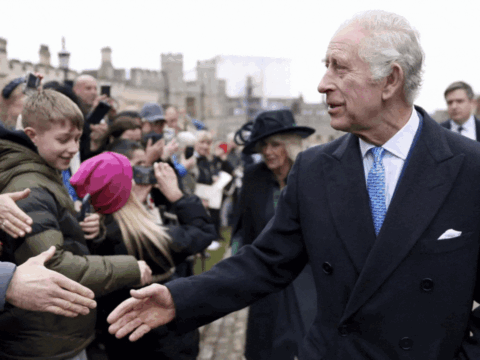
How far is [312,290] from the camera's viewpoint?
388cm

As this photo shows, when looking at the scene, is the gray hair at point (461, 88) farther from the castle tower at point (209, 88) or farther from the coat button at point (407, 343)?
the castle tower at point (209, 88)

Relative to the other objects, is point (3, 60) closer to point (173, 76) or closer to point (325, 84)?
point (325, 84)

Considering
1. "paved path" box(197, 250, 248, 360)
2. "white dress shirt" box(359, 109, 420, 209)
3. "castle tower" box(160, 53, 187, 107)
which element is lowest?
"paved path" box(197, 250, 248, 360)

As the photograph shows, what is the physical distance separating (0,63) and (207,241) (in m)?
16.7

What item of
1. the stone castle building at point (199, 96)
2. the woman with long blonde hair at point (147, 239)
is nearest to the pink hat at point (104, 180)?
the woman with long blonde hair at point (147, 239)

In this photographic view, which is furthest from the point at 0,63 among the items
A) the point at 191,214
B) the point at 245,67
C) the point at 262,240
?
the point at 245,67

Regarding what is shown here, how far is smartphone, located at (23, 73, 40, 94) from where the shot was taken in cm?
352

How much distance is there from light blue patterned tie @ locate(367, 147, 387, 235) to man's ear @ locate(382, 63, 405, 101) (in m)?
0.23

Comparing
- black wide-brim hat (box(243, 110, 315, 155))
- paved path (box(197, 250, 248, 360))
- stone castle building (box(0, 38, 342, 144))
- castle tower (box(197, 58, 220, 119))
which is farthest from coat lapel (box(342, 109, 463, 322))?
castle tower (box(197, 58, 220, 119))

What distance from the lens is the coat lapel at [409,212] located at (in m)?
1.83

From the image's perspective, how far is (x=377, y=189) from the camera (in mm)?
2008

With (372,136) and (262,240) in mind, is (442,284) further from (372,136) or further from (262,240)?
(262,240)

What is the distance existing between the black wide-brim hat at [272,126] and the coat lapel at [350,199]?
2.25 meters

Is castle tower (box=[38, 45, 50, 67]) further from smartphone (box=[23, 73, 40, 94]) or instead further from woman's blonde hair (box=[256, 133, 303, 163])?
woman's blonde hair (box=[256, 133, 303, 163])
